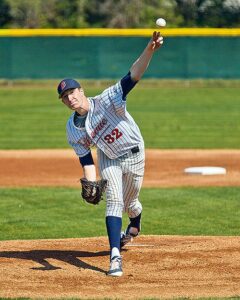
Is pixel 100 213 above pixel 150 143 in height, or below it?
above

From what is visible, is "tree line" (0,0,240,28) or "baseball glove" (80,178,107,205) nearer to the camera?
"baseball glove" (80,178,107,205)

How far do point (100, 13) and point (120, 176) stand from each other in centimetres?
3255

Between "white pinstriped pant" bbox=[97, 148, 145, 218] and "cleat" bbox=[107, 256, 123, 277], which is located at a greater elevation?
"white pinstriped pant" bbox=[97, 148, 145, 218]

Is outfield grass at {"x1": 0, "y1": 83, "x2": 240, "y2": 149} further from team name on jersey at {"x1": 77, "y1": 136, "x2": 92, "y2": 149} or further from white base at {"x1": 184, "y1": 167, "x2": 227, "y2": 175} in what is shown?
team name on jersey at {"x1": 77, "y1": 136, "x2": 92, "y2": 149}

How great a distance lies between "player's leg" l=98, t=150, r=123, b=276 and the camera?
6.45m

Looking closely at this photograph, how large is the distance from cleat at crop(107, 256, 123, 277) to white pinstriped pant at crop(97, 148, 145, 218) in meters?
0.32

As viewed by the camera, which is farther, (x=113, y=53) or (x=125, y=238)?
(x=113, y=53)

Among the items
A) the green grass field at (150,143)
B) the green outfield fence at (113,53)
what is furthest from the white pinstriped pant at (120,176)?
the green outfield fence at (113,53)

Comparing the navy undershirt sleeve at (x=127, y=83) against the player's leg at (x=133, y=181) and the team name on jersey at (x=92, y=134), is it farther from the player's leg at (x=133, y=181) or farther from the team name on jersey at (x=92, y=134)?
the player's leg at (x=133, y=181)

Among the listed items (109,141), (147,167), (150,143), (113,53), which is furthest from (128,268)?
(113,53)

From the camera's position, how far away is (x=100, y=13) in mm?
38625

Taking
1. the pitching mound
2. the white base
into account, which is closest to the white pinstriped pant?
the pitching mound

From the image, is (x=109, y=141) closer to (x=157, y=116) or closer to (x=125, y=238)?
(x=125, y=238)

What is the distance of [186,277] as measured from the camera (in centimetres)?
641
